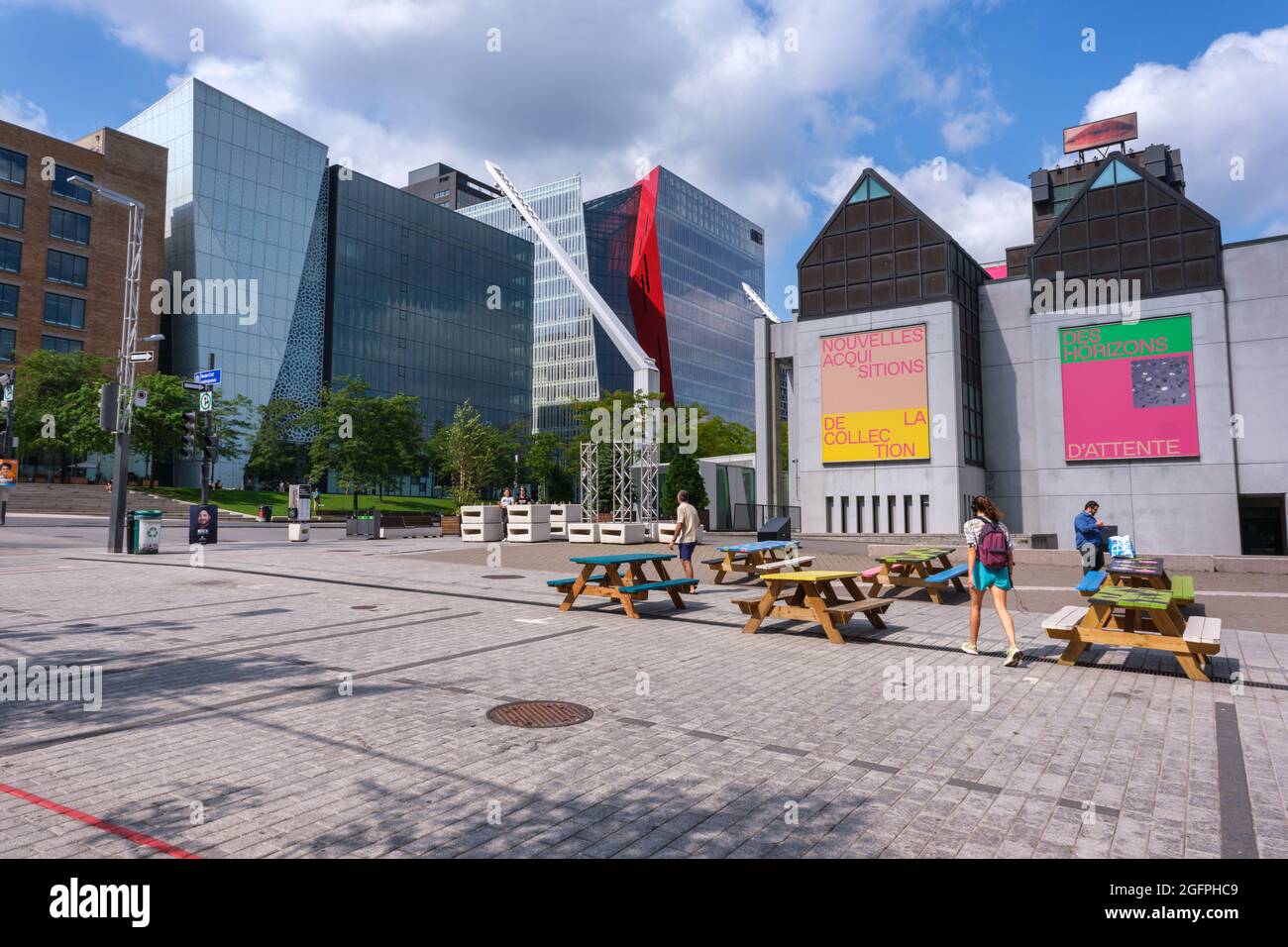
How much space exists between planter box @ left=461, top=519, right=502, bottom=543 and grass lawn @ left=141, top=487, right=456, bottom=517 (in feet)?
101

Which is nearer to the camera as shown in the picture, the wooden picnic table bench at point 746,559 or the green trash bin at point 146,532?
the wooden picnic table bench at point 746,559

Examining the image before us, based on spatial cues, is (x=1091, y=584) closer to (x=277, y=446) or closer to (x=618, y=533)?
(x=618, y=533)

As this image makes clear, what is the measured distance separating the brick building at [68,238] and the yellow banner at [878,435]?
216 ft

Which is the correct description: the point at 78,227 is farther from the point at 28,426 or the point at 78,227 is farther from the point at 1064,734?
the point at 1064,734

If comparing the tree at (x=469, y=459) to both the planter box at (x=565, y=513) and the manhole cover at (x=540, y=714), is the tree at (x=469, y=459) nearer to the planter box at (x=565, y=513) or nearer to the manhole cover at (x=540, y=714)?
the planter box at (x=565, y=513)

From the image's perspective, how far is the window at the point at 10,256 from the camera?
62531 millimetres

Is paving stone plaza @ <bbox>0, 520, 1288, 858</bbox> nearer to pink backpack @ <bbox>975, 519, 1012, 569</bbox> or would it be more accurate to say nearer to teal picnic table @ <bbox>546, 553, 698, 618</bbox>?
pink backpack @ <bbox>975, 519, 1012, 569</bbox>

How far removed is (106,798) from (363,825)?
5.25 ft

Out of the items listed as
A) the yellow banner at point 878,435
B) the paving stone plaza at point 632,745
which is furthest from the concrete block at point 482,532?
the paving stone plaza at point 632,745

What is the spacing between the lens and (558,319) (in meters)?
126

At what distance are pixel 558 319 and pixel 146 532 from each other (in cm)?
10671

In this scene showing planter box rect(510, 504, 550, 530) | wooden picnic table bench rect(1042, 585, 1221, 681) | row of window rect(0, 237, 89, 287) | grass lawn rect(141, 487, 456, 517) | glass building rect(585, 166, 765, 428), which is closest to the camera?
wooden picnic table bench rect(1042, 585, 1221, 681)

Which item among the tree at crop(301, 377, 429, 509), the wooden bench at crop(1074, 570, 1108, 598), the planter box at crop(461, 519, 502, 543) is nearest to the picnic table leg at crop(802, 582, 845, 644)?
the wooden bench at crop(1074, 570, 1108, 598)

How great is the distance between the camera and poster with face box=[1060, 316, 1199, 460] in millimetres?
30938
